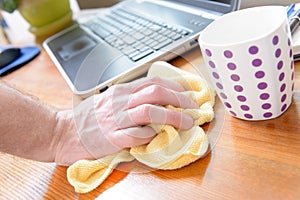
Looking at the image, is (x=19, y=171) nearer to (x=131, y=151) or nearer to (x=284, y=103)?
(x=131, y=151)

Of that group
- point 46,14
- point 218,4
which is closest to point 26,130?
point 218,4

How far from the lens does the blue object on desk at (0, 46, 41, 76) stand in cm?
96

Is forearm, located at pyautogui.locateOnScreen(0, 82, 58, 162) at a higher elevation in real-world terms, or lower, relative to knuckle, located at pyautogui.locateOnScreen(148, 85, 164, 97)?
lower

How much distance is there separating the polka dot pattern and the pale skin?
7 cm

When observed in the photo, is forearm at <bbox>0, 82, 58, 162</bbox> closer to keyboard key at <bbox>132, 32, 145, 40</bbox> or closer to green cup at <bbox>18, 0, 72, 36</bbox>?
keyboard key at <bbox>132, 32, 145, 40</bbox>

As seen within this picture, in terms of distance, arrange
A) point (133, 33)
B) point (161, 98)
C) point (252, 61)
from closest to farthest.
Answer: point (252, 61), point (161, 98), point (133, 33)

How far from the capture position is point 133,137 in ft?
1.45

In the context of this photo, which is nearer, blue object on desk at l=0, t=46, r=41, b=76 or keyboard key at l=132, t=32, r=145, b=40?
keyboard key at l=132, t=32, r=145, b=40

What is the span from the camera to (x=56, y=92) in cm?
72

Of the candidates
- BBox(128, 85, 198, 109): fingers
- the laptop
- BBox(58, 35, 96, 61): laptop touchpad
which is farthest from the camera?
BBox(58, 35, 96, 61): laptop touchpad

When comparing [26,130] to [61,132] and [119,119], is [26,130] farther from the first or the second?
[119,119]

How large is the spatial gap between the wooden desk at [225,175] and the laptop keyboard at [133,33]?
257 mm

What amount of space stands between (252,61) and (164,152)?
0.15m

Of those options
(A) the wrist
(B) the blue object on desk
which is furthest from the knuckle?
(B) the blue object on desk
